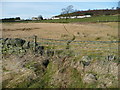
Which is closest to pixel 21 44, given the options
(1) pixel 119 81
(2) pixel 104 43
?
(2) pixel 104 43

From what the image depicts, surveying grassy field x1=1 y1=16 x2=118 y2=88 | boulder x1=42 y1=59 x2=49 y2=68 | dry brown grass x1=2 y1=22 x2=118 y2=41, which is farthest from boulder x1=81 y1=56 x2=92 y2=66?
dry brown grass x1=2 y1=22 x2=118 y2=41

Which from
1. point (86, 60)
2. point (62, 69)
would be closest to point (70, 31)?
point (86, 60)

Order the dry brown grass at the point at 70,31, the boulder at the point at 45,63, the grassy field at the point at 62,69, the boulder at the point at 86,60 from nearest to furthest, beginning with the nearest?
1. the grassy field at the point at 62,69
2. the boulder at the point at 86,60
3. the boulder at the point at 45,63
4. the dry brown grass at the point at 70,31

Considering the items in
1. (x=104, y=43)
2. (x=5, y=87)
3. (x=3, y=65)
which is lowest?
(x=5, y=87)

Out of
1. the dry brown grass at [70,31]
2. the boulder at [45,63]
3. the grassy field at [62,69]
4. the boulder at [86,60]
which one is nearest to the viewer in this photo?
the grassy field at [62,69]

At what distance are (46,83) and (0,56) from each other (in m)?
4.05

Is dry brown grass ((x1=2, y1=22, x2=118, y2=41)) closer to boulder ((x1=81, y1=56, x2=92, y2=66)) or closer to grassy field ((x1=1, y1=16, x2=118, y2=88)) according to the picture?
grassy field ((x1=1, y1=16, x2=118, y2=88))

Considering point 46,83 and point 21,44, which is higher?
point 21,44

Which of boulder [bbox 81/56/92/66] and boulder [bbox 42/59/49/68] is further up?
boulder [bbox 81/56/92/66]

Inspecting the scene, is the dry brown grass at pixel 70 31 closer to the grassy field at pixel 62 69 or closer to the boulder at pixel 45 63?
the grassy field at pixel 62 69

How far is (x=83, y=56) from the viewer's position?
28.8ft

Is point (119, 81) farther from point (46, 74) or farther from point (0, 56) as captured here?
point (0, 56)

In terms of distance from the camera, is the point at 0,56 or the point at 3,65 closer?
the point at 3,65

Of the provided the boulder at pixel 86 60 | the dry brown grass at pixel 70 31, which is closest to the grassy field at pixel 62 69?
the boulder at pixel 86 60
